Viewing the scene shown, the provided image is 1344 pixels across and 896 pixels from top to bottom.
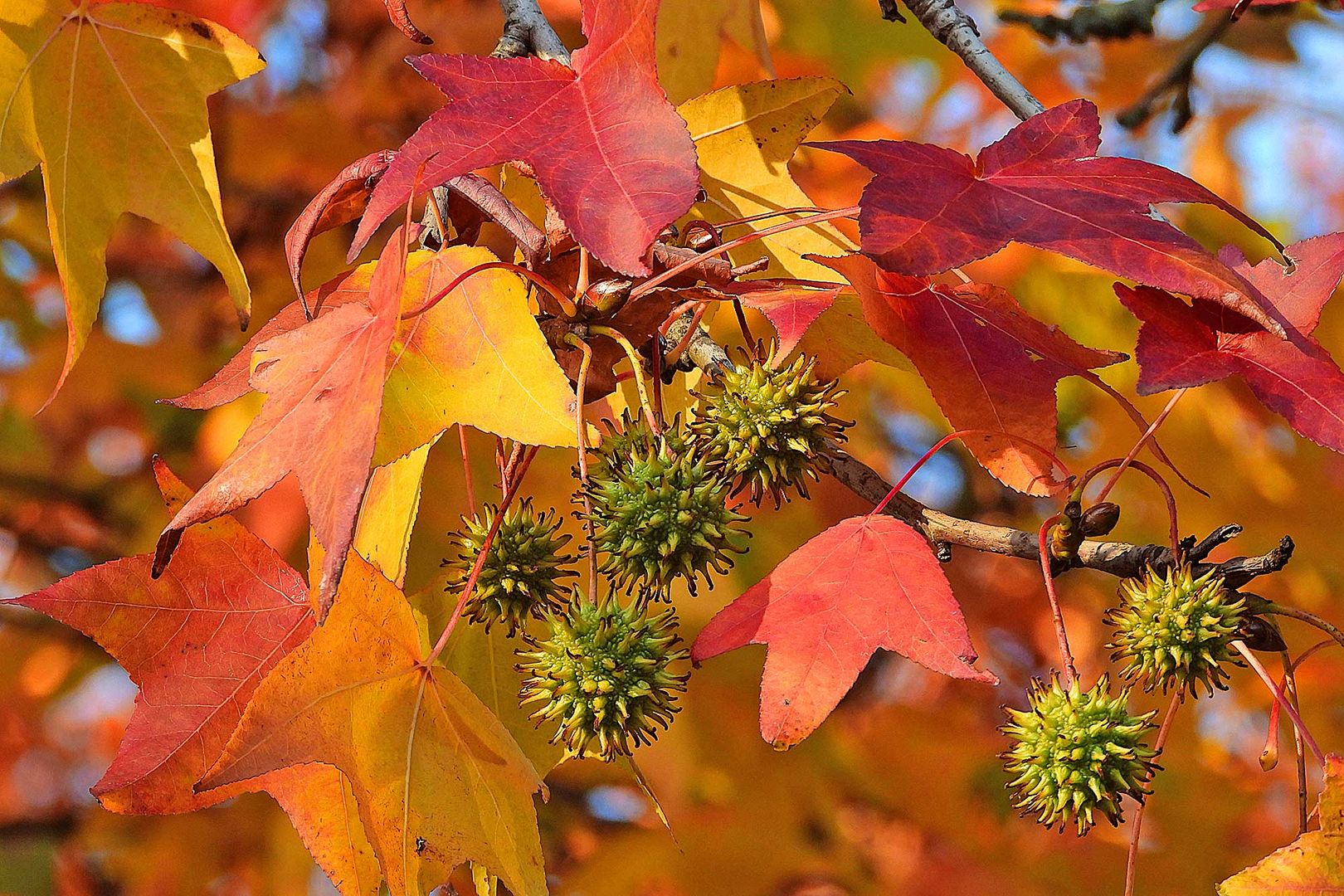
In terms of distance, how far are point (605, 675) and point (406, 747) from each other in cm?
21

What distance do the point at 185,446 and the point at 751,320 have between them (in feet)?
4.70

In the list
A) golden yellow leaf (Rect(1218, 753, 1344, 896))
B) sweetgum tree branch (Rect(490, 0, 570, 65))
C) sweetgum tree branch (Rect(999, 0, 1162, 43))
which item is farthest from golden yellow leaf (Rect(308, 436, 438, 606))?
sweetgum tree branch (Rect(999, 0, 1162, 43))

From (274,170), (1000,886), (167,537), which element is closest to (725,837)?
(1000,886)

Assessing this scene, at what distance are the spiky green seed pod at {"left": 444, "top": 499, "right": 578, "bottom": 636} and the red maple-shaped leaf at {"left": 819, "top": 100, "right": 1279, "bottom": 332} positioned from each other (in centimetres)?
39

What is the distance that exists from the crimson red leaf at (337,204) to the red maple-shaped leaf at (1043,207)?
0.44 meters

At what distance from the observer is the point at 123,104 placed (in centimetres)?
123

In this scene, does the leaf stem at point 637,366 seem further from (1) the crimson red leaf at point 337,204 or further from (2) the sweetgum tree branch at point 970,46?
(2) the sweetgum tree branch at point 970,46

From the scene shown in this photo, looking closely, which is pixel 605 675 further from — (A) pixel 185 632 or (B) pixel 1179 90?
(B) pixel 1179 90

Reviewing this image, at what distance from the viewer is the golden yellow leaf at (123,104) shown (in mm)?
1198

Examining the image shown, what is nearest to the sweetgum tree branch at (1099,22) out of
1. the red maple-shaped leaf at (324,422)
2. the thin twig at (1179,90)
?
the thin twig at (1179,90)

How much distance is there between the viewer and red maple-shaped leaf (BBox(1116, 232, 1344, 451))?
0.84m

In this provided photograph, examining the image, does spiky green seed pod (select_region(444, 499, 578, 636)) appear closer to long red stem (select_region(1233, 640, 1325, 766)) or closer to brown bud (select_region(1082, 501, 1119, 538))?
brown bud (select_region(1082, 501, 1119, 538))

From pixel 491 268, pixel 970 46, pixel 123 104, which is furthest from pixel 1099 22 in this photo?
pixel 123 104

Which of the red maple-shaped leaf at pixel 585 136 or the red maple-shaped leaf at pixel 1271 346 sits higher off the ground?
the red maple-shaped leaf at pixel 585 136
